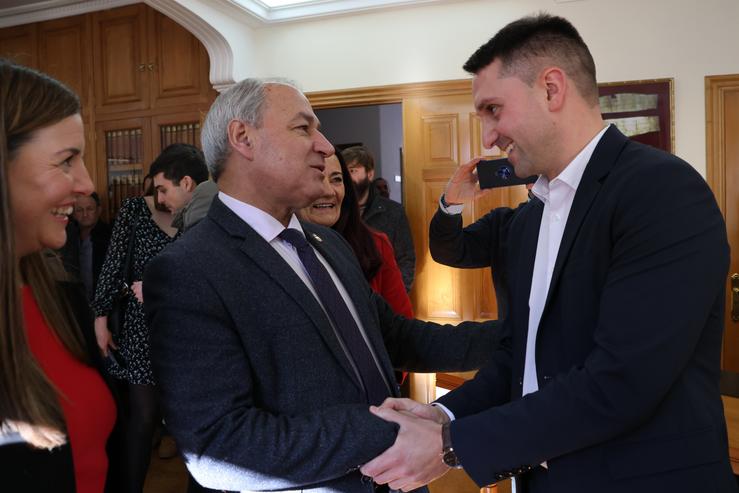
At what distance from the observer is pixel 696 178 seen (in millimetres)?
1041

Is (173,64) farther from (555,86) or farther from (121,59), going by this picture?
(555,86)

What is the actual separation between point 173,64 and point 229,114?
11.8 ft

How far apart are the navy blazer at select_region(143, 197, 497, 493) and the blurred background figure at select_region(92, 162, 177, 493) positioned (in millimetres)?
1521

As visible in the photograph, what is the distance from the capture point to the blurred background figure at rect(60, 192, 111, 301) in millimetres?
4328

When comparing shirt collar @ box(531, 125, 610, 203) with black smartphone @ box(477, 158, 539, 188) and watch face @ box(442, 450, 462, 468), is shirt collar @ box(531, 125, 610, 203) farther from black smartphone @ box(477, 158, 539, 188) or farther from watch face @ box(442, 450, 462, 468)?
black smartphone @ box(477, 158, 539, 188)

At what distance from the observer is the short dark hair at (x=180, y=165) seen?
2.78 metres

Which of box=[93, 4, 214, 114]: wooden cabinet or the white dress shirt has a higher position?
box=[93, 4, 214, 114]: wooden cabinet

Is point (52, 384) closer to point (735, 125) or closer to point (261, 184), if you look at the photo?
point (261, 184)

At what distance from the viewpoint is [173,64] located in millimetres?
4664

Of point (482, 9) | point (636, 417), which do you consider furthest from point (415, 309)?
point (636, 417)

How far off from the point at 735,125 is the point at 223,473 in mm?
3761

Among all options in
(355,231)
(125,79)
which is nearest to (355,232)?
(355,231)

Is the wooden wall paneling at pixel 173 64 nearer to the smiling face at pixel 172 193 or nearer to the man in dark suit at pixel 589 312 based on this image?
the smiling face at pixel 172 193

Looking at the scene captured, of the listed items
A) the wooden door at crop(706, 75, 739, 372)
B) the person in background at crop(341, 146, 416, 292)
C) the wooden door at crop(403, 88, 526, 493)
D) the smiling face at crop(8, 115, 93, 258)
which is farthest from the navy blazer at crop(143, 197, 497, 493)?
the wooden door at crop(706, 75, 739, 372)
